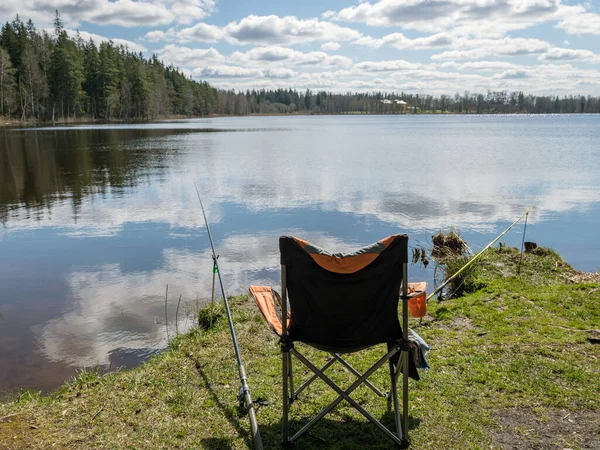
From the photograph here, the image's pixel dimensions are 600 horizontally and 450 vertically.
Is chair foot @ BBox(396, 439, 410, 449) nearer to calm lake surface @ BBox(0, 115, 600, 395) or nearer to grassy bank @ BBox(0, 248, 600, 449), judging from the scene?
grassy bank @ BBox(0, 248, 600, 449)

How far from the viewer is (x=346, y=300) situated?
367cm

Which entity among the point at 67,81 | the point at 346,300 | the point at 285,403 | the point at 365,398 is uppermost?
the point at 67,81

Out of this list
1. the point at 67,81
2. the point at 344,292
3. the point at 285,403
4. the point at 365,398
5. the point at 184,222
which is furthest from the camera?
the point at 67,81

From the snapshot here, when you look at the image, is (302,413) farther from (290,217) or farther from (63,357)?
(290,217)

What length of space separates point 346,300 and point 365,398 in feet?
4.52

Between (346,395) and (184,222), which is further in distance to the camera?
(184,222)

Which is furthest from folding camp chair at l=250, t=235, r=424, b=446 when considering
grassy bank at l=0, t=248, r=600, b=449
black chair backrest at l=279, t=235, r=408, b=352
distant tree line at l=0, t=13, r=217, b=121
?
distant tree line at l=0, t=13, r=217, b=121

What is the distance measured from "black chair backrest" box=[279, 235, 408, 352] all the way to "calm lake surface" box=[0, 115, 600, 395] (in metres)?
3.68

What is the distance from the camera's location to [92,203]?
1748cm

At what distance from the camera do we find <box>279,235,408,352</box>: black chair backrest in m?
3.58

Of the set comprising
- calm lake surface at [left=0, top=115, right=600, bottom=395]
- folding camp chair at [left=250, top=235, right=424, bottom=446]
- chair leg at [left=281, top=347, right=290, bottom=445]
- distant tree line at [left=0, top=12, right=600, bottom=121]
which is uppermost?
distant tree line at [left=0, top=12, right=600, bottom=121]

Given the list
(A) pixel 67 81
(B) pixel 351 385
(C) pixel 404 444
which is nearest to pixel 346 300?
(B) pixel 351 385

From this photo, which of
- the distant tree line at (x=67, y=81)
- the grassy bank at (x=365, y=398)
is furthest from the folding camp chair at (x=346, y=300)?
the distant tree line at (x=67, y=81)

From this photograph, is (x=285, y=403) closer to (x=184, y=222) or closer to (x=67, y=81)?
(x=184, y=222)
